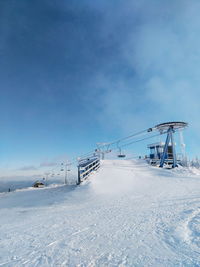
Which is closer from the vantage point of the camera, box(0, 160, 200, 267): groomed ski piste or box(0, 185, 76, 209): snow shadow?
box(0, 160, 200, 267): groomed ski piste

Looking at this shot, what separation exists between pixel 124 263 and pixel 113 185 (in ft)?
28.7

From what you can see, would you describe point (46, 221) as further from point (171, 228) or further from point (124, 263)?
point (171, 228)

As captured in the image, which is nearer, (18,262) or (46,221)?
(18,262)

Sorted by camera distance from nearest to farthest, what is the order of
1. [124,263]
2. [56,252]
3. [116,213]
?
1. [124,263]
2. [56,252]
3. [116,213]

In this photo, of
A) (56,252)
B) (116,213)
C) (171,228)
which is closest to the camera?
(56,252)

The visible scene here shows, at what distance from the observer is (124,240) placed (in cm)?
313

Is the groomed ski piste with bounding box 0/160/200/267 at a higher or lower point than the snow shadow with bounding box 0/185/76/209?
higher

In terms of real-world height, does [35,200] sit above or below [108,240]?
below

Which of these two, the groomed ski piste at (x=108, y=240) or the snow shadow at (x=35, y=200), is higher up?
the groomed ski piste at (x=108, y=240)

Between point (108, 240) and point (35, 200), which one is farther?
point (35, 200)

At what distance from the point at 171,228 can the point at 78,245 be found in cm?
213

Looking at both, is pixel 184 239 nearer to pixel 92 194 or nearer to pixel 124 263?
pixel 124 263

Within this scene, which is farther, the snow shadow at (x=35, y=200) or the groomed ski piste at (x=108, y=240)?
the snow shadow at (x=35, y=200)

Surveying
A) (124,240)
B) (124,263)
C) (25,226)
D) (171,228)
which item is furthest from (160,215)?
(25,226)
